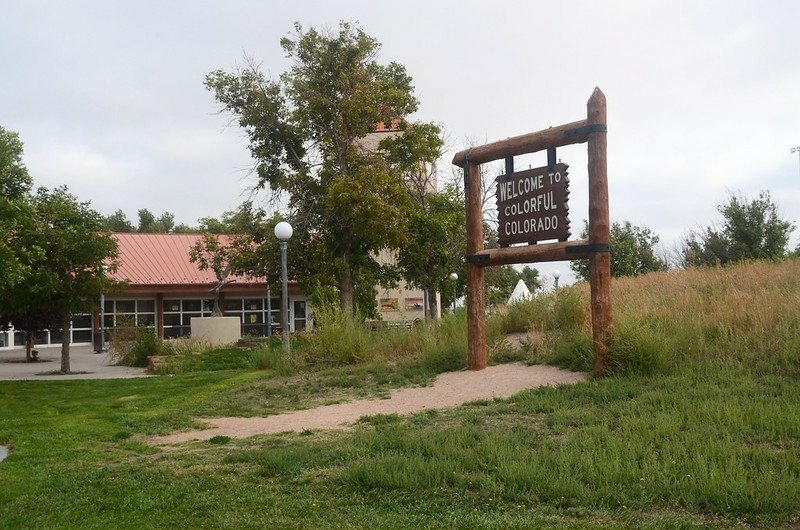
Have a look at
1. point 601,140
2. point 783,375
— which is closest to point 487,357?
point 601,140

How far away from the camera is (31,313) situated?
26.0 metres

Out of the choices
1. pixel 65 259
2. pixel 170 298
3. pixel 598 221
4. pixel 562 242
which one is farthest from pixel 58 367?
pixel 598 221

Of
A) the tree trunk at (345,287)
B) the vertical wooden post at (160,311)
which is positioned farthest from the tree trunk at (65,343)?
the vertical wooden post at (160,311)

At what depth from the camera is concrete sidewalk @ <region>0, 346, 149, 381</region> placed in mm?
20172

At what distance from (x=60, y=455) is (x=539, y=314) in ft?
29.7

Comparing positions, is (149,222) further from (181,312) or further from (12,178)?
(12,178)

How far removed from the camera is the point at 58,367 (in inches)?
987

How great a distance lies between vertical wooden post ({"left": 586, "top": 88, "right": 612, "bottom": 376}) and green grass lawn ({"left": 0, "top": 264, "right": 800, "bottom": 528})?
1.04 feet

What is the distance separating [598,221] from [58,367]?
19652 millimetres

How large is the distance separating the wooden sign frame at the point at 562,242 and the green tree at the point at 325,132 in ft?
30.9

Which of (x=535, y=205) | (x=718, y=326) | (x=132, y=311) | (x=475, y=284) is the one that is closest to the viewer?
(x=718, y=326)

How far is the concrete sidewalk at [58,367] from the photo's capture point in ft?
66.2

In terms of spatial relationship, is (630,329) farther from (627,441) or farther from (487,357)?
(627,441)

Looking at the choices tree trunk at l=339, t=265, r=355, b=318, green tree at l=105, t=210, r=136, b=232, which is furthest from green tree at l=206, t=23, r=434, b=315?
green tree at l=105, t=210, r=136, b=232
